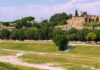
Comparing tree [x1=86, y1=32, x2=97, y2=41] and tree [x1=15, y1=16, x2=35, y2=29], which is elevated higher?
tree [x1=86, y1=32, x2=97, y2=41]

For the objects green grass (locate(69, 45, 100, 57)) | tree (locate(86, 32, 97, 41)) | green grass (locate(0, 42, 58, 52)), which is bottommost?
green grass (locate(0, 42, 58, 52))

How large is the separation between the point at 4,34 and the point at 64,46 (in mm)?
50328

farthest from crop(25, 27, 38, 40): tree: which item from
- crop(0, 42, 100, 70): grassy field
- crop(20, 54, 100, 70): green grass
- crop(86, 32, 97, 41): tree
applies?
crop(20, 54, 100, 70): green grass

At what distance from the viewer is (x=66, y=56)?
68.5 m

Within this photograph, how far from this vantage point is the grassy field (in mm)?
56088

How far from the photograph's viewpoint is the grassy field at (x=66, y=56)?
5609 centimetres

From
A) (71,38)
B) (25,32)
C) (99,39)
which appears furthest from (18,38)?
(99,39)

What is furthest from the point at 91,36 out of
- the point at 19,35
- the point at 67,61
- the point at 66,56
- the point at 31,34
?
the point at 19,35

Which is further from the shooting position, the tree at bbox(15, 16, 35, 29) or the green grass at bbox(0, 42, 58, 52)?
the tree at bbox(15, 16, 35, 29)

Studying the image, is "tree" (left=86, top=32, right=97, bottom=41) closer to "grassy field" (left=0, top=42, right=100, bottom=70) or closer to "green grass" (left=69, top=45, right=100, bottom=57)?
"grassy field" (left=0, top=42, right=100, bottom=70)

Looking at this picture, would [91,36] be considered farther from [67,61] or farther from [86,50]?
[67,61]

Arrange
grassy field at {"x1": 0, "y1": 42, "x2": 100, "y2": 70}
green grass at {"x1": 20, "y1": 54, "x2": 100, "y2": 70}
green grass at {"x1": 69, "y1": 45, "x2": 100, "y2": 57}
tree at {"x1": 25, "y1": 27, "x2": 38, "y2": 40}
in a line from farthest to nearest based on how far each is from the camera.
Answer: tree at {"x1": 25, "y1": 27, "x2": 38, "y2": 40}, green grass at {"x1": 69, "y1": 45, "x2": 100, "y2": 57}, grassy field at {"x1": 0, "y1": 42, "x2": 100, "y2": 70}, green grass at {"x1": 20, "y1": 54, "x2": 100, "y2": 70}

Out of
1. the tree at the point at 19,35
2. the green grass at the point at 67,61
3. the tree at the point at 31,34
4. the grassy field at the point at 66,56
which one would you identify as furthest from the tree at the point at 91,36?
the tree at the point at 19,35

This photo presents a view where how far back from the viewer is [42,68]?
5438 centimetres
